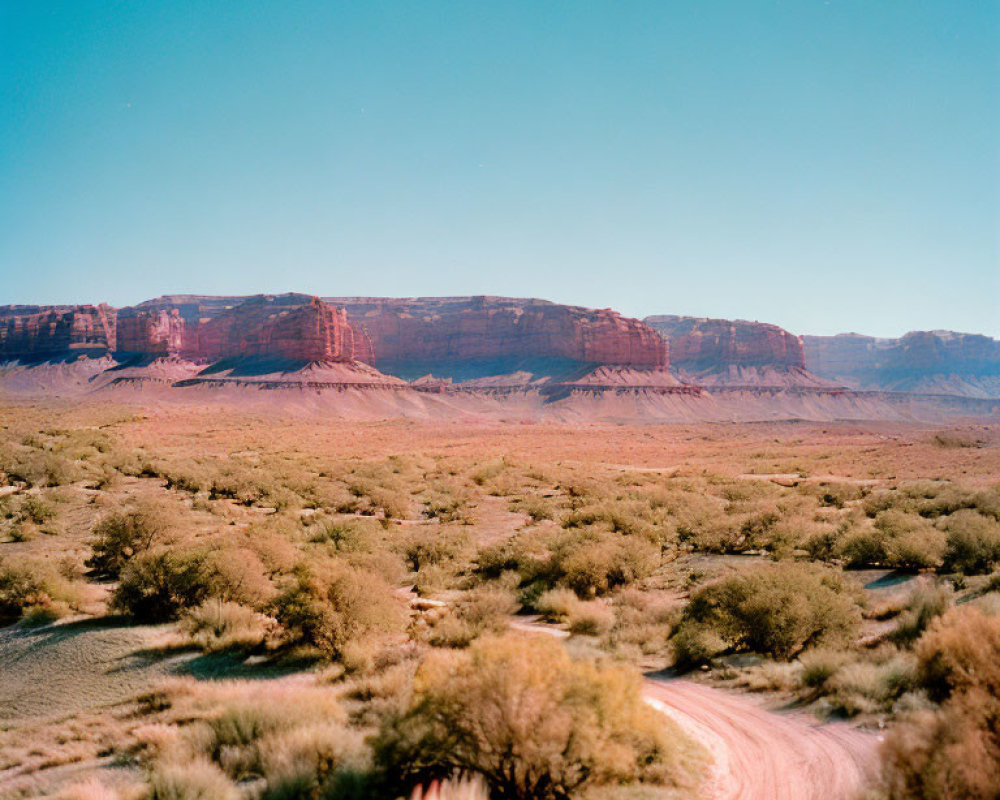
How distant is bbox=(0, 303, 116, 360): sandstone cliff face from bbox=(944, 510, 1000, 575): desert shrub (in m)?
167

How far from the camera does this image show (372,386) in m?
119

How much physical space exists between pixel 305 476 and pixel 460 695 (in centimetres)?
2729

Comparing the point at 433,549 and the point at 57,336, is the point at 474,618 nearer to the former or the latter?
the point at 433,549

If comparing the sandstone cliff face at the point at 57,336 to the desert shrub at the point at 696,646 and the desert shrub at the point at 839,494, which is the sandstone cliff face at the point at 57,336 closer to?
the desert shrub at the point at 839,494

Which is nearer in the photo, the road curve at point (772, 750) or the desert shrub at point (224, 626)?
the road curve at point (772, 750)

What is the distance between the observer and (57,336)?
14488cm

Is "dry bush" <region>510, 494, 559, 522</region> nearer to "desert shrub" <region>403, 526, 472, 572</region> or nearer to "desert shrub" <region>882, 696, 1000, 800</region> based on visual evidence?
"desert shrub" <region>403, 526, 472, 572</region>

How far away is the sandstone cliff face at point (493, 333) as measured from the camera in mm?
148750

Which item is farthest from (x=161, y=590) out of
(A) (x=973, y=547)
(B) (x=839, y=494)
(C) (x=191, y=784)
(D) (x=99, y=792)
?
(B) (x=839, y=494)

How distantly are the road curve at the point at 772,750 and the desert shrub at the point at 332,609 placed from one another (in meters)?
4.54

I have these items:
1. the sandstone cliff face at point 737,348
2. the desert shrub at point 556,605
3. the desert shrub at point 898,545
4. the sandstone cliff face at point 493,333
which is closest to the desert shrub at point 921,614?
the desert shrub at point 898,545

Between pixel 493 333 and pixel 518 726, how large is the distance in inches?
6656

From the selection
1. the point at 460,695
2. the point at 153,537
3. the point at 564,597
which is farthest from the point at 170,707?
the point at 153,537

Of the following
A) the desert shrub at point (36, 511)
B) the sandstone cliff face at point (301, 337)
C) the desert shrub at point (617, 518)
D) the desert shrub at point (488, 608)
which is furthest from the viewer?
the sandstone cliff face at point (301, 337)
